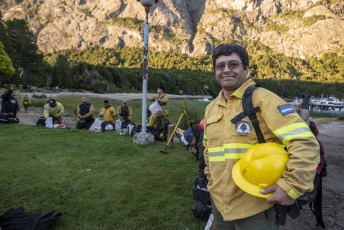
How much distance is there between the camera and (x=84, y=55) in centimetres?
15350

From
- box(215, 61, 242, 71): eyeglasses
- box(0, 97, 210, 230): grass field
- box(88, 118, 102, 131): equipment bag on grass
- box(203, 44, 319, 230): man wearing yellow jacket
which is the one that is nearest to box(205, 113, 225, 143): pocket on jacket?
box(203, 44, 319, 230): man wearing yellow jacket

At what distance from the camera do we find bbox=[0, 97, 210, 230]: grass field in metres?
3.21

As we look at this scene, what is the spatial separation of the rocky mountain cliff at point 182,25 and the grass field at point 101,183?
16586 cm

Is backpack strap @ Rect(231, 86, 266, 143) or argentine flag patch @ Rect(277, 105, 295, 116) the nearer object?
argentine flag patch @ Rect(277, 105, 295, 116)

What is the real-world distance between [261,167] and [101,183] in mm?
3758

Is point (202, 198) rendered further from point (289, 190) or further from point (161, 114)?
point (161, 114)

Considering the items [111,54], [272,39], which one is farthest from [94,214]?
[272,39]

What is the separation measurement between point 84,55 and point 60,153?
166139 millimetres

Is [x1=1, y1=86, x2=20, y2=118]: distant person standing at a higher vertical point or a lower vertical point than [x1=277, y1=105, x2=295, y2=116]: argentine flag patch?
lower

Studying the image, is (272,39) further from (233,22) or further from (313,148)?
(313,148)

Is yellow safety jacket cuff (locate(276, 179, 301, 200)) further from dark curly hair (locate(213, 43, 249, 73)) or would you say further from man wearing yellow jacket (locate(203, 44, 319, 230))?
dark curly hair (locate(213, 43, 249, 73))

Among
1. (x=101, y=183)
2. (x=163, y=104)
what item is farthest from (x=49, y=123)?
(x=101, y=183)

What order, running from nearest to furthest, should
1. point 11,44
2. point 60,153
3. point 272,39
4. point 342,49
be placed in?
point 60,153 < point 11,44 < point 342,49 < point 272,39

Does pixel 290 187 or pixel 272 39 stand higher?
pixel 272 39
